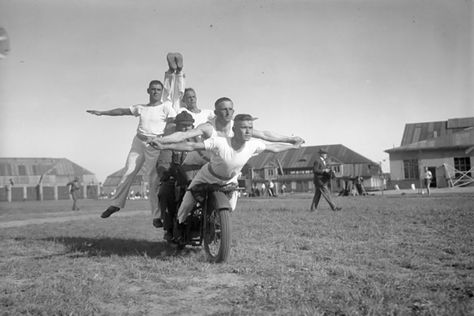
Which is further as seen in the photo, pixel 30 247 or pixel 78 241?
pixel 78 241

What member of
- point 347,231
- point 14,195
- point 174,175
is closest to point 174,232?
point 174,175

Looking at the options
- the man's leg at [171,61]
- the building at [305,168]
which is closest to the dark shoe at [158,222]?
the man's leg at [171,61]

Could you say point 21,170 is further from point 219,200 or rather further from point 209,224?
point 219,200

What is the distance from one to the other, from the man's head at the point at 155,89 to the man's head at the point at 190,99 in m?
0.44

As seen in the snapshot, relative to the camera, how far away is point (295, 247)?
5.55 meters

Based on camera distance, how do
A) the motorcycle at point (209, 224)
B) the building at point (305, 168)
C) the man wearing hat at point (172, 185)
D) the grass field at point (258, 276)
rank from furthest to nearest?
the building at point (305, 168) < the man wearing hat at point (172, 185) < the motorcycle at point (209, 224) < the grass field at point (258, 276)

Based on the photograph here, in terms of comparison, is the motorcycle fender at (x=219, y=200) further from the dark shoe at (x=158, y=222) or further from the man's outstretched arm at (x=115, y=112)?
the man's outstretched arm at (x=115, y=112)

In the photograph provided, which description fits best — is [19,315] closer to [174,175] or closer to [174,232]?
[174,232]

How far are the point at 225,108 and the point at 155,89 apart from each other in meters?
2.08

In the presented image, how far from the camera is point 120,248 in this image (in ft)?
19.7

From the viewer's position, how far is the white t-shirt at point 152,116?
644cm

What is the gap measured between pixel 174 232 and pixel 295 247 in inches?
64.6

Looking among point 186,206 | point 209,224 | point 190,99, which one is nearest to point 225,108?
point 186,206

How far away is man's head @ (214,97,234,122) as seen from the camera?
4887mm
